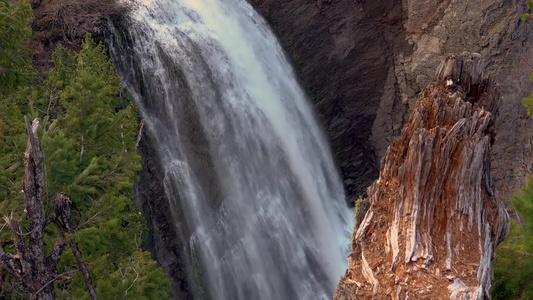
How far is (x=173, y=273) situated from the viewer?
15.3 meters

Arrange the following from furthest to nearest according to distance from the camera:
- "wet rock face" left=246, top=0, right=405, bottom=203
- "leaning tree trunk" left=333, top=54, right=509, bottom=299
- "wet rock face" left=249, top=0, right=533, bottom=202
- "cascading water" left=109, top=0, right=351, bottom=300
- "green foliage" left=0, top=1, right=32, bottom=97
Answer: "wet rock face" left=246, top=0, right=405, bottom=203 → "wet rock face" left=249, top=0, right=533, bottom=202 → "cascading water" left=109, top=0, right=351, bottom=300 → "green foliage" left=0, top=1, right=32, bottom=97 → "leaning tree trunk" left=333, top=54, right=509, bottom=299

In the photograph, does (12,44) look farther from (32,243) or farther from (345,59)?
(345,59)

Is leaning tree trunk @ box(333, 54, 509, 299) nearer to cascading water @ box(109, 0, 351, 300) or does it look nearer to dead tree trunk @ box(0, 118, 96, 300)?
dead tree trunk @ box(0, 118, 96, 300)

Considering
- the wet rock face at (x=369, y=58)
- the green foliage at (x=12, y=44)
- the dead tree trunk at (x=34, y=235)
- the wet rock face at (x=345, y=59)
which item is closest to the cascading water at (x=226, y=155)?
the wet rock face at (x=345, y=59)

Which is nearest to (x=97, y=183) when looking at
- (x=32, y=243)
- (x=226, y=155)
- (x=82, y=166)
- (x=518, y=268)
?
(x=82, y=166)

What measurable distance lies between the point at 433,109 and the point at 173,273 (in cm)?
1121

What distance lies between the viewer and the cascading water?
15.5 meters

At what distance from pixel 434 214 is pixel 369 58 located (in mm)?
16443

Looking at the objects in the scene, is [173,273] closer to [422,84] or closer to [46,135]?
[46,135]

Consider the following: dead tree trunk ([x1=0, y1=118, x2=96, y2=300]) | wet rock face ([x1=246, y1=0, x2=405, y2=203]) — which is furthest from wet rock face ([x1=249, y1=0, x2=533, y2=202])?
dead tree trunk ([x1=0, y1=118, x2=96, y2=300])

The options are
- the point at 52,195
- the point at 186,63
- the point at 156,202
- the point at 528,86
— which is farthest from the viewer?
the point at 528,86

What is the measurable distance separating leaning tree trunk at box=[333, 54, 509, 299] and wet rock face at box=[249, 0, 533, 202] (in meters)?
13.9

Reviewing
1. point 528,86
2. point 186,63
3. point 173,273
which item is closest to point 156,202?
point 173,273

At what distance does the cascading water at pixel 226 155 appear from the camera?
15.5 m
